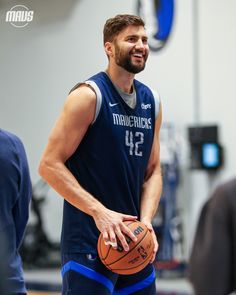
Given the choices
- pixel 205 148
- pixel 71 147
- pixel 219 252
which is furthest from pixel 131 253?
pixel 205 148

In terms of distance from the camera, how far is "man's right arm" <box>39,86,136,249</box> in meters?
3.44

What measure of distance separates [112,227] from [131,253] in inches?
5.8

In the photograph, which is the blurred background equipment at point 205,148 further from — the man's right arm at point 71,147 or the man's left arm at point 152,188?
the man's right arm at point 71,147

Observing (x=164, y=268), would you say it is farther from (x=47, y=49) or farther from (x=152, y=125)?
(x=152, y=125)

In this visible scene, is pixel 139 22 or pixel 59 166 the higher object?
pixel 139 22

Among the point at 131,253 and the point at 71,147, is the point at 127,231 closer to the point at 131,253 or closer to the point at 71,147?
the point at 131,253

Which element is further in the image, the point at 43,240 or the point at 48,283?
the point at 43,240

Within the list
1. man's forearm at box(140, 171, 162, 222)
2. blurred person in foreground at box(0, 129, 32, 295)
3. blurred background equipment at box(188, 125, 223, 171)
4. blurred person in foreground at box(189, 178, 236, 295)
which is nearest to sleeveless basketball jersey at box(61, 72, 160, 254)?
man's forearm at box(140, 171, 162, 222)

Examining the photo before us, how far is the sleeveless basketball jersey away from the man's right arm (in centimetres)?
5

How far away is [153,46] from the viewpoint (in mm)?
9414

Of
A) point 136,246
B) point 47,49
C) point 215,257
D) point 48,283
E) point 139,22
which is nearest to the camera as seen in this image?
point 215,257

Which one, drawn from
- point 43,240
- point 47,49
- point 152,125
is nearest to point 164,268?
point 43,240

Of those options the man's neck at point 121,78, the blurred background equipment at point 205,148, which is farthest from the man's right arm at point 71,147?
the blurred background equipment at point 205,148

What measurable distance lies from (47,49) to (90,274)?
6158 mm
